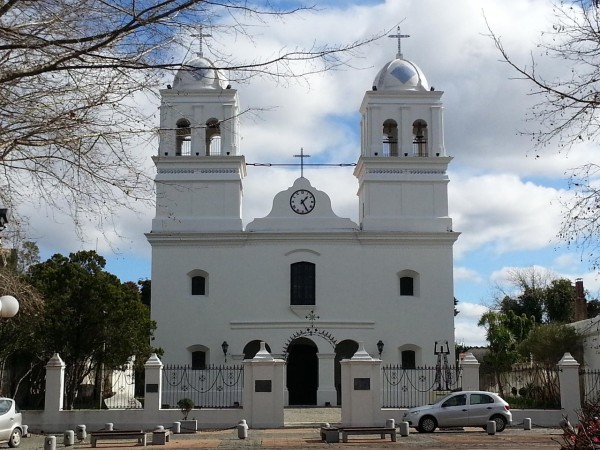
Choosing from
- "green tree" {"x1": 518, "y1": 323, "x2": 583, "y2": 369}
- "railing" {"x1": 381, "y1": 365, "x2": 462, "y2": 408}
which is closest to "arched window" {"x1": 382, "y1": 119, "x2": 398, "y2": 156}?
"railing" {"x1": 381, "y1": 365, "x2": 462, "y2": 408}

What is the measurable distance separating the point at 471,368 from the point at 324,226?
1275 centimetres

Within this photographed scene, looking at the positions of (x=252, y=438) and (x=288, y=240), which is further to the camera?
(x=288, y=240)

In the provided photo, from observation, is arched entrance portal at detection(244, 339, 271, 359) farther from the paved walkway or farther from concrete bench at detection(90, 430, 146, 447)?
concrete bench at detection(90, 430, 146, 447)

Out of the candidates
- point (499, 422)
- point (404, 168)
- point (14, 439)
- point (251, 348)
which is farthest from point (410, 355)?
point (14, 439)

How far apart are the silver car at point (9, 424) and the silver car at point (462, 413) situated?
384 inches

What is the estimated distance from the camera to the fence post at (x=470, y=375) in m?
26.0

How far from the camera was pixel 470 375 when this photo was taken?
26125 mm

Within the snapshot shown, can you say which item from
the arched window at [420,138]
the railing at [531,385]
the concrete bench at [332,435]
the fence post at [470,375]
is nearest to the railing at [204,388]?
the fence post at [470,375]

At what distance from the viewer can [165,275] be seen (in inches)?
1447

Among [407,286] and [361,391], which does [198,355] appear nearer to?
[407,286]

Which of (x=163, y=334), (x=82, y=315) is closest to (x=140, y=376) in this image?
(x=163, y=334)

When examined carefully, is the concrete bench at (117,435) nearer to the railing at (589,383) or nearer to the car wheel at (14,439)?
the car wheel at (14,439)

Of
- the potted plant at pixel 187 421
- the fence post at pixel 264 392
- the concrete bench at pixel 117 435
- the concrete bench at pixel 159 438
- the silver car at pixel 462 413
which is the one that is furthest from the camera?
the fence post at pixel 264 392

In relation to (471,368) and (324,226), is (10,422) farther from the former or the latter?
(324,226)
